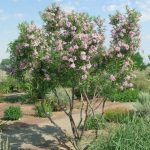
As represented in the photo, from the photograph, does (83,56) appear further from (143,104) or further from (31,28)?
(143,104)

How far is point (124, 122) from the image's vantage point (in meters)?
8.45

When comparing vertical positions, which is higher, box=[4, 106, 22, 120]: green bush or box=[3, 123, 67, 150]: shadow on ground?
box=[4, 106, 22, 120]: green bush

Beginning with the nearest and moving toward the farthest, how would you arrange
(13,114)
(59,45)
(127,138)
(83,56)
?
1. (127,138)
2. (83,56)
3. (59,45)
4. (13,114)

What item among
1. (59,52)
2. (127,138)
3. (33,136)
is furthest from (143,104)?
(127,138)

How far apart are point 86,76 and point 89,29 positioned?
1.25 metres

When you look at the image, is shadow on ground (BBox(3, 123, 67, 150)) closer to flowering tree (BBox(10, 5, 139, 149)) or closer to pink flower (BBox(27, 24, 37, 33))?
flowering tree (BBox(10, 5, 139, 149))

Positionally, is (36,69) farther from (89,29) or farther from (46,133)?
(46,133)

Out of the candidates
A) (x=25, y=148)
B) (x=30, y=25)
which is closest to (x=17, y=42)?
(x=30, y=25)

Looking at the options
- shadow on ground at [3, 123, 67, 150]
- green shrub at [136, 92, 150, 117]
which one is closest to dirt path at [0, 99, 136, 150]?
shadow on ground at [3, 123, 67, 150]

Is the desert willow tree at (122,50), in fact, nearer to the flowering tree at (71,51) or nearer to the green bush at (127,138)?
the flowering tree at (71,51)

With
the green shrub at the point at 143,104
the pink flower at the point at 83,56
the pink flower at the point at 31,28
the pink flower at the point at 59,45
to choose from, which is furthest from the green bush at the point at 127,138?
the green shrub at the point at 143,104

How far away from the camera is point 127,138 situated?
303 inches

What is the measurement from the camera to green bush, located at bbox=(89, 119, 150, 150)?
24.7 ft

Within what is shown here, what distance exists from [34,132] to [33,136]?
814mm
